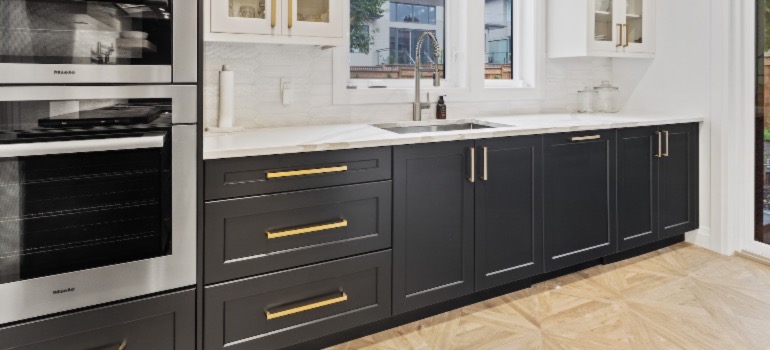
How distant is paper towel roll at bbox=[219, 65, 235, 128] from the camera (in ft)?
7.96

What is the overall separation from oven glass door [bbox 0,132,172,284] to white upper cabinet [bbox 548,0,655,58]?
2709 mm

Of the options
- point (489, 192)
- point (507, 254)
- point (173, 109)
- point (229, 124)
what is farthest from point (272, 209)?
point (507, 254)

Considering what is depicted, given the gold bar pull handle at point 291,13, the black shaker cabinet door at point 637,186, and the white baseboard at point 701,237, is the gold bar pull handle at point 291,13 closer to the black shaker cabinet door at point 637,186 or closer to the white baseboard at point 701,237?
the black shaker cabinet door at point 637,186

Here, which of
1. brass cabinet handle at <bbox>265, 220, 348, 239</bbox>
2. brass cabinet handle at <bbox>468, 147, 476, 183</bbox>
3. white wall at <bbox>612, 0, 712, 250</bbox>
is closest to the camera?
brass cabinet handle at <bbox>265, 220, 348, 239</bbox>

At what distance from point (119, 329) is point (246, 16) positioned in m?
1.34

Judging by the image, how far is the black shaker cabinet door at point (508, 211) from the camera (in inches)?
97.2

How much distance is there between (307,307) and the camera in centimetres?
204

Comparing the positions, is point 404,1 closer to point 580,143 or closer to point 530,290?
point 580,143

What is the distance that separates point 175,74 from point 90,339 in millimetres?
893

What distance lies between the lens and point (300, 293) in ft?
6.68

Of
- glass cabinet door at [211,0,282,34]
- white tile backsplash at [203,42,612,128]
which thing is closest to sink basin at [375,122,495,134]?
white tile backsplash at [203,42,612,128]

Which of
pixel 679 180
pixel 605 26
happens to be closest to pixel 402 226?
pixel 679 180

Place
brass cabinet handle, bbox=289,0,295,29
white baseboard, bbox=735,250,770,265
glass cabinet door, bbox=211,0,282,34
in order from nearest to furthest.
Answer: glass cabinet door, bbox=211,0,282,34 → brass cabinet handle, bbox=289,0,295,29 → white baseboard, bbox=735,250,770,265

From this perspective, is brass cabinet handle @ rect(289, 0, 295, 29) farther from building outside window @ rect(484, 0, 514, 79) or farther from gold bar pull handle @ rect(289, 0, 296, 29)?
building outside window @ rect(484, 0, 514, 79)
